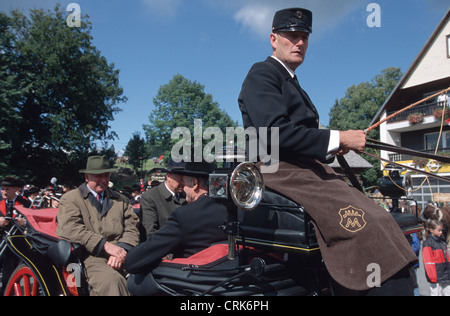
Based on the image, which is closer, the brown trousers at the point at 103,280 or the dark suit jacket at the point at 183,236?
the dark suit jacket at the point at 183,236

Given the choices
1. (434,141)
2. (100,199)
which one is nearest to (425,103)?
(434,141)

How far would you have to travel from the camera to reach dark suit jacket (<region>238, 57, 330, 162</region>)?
80.5 inches

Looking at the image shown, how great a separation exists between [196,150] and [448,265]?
4.48m

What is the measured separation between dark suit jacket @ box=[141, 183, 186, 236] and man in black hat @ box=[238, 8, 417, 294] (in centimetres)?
293

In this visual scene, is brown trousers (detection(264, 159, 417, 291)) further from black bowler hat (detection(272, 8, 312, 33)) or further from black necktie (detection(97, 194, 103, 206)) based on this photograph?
black necktie (detection(97, 194, 103, 206))

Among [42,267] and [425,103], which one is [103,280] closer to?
[42,267]

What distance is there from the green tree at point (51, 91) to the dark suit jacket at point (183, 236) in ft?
78.2

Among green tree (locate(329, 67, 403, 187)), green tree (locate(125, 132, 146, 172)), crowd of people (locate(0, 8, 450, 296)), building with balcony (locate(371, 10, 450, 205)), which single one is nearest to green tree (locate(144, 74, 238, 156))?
green tree (locate(125, 132, 146, 172))

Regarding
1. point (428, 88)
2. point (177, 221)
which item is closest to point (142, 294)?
point (177, 221)

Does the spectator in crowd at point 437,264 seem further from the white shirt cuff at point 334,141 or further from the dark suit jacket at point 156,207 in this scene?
the white shirt cuff at point 334,141

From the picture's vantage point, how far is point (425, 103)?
87.4 ft

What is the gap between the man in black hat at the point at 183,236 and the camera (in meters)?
2.62

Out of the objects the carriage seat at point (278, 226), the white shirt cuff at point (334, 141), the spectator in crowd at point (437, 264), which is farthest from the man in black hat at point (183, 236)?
the spectator in crowd at point (437, 264)

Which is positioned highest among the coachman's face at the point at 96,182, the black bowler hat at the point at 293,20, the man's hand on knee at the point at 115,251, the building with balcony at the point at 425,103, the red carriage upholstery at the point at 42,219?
the building with balcony at the point at 425,103
